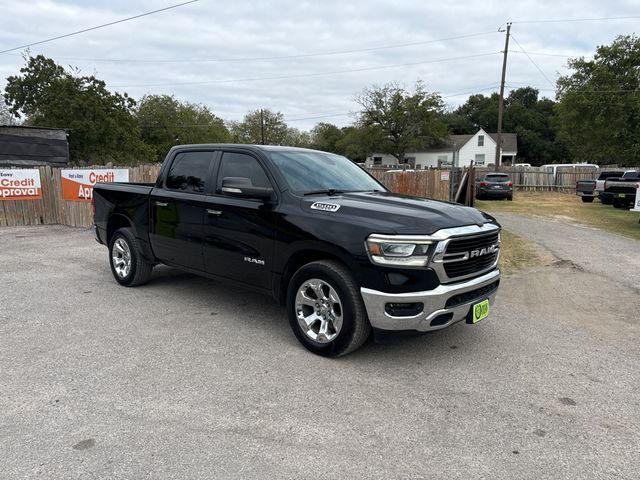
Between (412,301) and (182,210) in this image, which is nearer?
(412,301)

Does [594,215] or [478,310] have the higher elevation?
[478,310]

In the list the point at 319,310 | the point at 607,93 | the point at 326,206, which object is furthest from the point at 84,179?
the point at 607,93

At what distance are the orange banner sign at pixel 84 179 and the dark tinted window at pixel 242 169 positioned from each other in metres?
8.60

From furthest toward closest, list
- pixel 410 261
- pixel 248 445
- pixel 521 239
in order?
pixel 521 239 < pixel 410 261 < pixel 248 445

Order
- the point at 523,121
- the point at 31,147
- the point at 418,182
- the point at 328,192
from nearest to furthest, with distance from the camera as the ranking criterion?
the point at 328,192 < the point at 418,182 < the point at 31,147 < the point at 523,121

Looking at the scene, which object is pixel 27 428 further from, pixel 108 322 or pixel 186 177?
pixel 186 177

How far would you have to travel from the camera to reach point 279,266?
4.52 m

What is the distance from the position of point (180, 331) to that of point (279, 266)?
1275mm

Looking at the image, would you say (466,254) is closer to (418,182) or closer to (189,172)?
(189,172)

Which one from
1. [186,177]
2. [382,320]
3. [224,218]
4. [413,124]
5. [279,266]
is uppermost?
[413,124]

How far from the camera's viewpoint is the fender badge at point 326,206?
13.8 ft

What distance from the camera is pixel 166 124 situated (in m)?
58.1

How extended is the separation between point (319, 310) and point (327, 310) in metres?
0.09

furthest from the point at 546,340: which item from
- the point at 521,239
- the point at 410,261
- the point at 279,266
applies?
the point at 521,239
